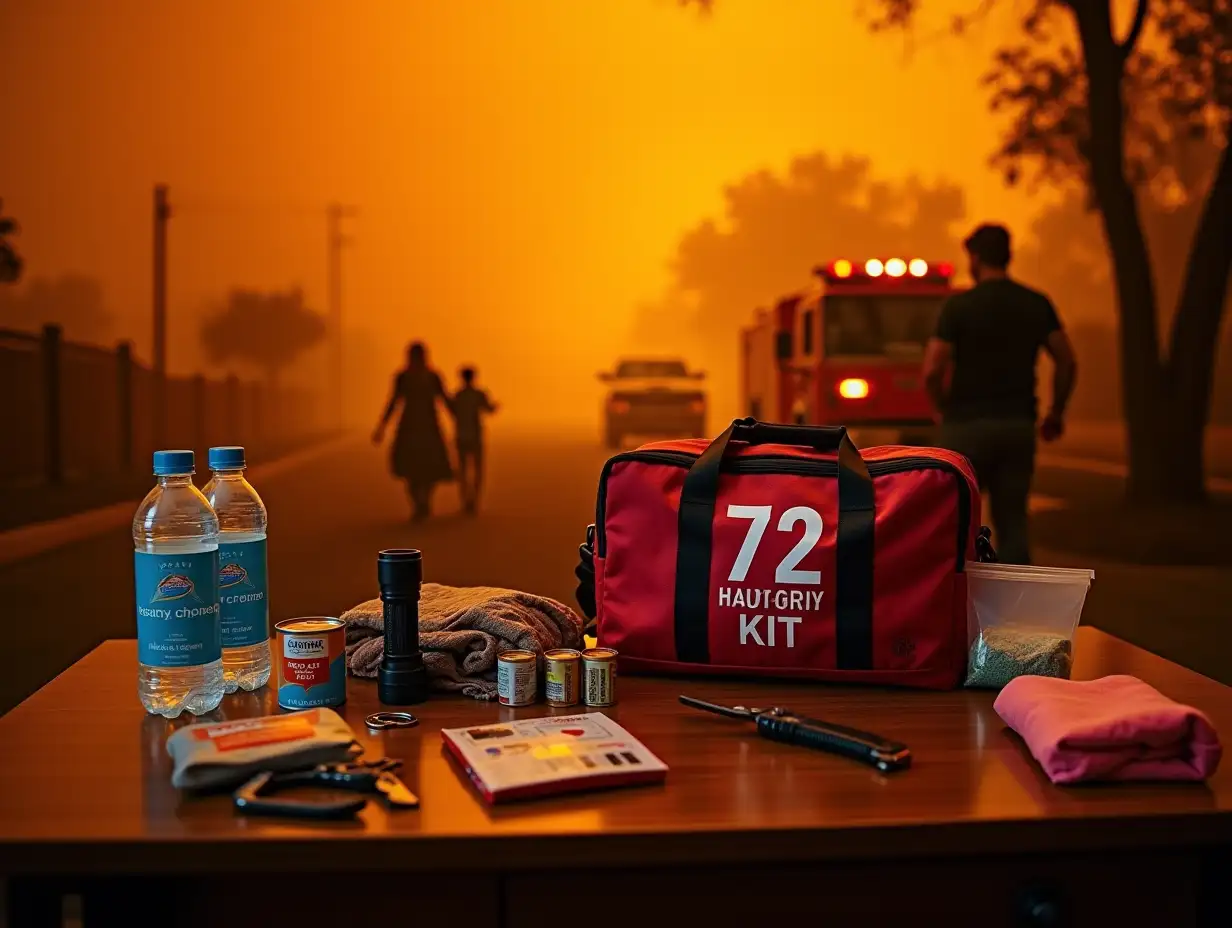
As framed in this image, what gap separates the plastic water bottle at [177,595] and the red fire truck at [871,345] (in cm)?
472

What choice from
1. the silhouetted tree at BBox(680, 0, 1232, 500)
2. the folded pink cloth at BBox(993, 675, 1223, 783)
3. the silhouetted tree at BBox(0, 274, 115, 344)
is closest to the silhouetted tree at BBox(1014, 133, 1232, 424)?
the silhouetted tree at BBox(680, 0, 1232, 500)

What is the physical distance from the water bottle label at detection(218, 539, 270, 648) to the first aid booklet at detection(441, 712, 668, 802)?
13.0 inches

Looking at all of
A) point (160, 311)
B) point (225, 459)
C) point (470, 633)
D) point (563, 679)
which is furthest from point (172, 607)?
point (160, 311)

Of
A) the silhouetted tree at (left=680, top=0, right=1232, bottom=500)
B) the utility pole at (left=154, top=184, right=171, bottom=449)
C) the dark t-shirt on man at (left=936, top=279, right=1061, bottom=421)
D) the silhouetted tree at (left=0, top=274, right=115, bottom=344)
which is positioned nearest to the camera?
the dark t-shirt on man at (left=936, top=279, right=1061, bottom=421)

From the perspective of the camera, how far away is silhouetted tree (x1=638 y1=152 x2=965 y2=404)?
863cm

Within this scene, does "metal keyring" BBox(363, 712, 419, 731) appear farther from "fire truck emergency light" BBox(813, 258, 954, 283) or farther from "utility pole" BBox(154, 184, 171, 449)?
"utility pole" BBox(154, 184, 171, 449)

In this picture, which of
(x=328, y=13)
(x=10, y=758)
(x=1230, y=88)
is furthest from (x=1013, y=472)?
(x=328, y=13)

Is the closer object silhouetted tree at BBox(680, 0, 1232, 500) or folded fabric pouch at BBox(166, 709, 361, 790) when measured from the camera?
folded fabric pouch at BBox(166, 709, 361, 790)

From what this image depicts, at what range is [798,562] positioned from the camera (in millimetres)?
1410

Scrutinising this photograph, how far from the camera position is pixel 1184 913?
1.04 meters

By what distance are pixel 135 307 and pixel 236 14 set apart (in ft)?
6.89

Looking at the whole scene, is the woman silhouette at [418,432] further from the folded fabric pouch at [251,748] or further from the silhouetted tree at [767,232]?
the folded fabric pouch at [251,748]

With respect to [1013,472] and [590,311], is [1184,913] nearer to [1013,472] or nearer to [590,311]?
[1013,472]

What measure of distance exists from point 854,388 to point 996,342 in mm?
2174
